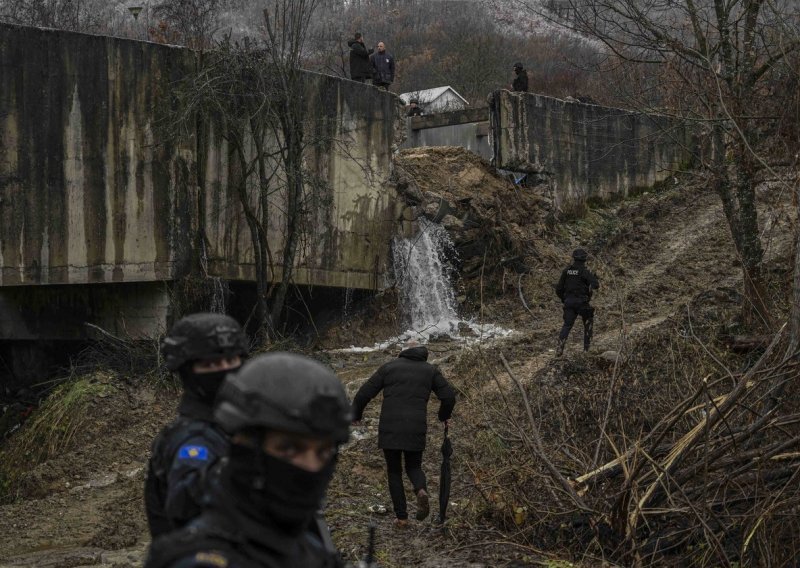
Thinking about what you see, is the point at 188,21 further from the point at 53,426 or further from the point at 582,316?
the point at 582,316

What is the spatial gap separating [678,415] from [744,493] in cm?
70

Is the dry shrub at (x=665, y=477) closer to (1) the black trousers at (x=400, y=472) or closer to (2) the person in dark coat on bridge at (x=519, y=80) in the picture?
(1) the black trousers at (x=400, y=472)

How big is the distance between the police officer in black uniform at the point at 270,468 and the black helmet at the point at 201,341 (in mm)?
1311

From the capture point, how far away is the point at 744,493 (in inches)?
285

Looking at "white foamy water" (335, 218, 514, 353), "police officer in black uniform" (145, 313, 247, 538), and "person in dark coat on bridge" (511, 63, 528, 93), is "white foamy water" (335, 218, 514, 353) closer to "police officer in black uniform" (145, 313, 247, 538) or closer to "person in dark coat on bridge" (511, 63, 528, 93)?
"person in dark coat on bridge" (511, 63, 528, 93)

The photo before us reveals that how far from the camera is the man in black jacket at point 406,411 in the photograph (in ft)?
27.6

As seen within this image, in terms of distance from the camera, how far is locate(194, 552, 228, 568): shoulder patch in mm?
2264

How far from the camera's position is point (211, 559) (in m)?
2.27

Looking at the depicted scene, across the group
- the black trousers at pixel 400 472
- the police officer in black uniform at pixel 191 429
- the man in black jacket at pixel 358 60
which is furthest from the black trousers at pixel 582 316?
the police officer in black uniform at pixel 191 429

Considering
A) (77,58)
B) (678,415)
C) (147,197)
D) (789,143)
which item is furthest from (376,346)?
(678,415)

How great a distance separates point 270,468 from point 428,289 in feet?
51.9

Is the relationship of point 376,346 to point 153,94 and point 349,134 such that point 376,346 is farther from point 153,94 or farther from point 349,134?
point 153,94

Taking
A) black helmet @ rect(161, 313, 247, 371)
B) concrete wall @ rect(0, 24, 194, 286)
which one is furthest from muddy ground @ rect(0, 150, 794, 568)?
black helmet @ rect(161, 313, 247, 371)

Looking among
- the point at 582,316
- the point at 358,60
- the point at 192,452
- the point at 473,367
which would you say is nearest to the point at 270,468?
the point at 192,452
